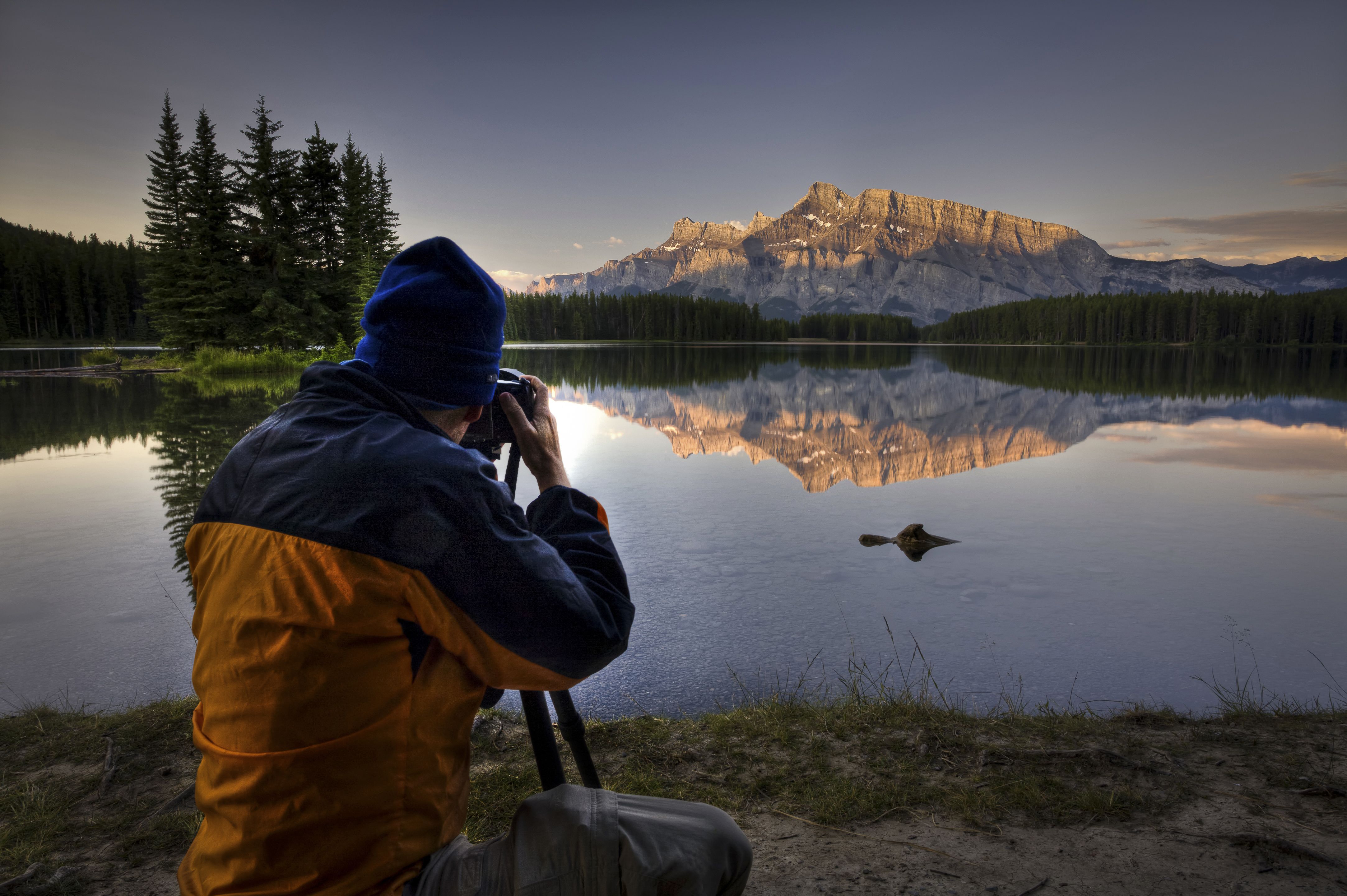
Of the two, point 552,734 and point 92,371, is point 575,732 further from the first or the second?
point 92,371

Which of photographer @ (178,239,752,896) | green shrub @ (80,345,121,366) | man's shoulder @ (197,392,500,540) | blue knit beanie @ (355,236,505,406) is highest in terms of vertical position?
green shrub @ (80,345,121,366)

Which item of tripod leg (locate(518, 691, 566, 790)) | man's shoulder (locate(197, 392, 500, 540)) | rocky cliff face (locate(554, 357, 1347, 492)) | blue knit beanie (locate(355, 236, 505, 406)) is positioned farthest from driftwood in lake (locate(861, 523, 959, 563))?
man's shoulder (locate(197, 392, 500, 540))

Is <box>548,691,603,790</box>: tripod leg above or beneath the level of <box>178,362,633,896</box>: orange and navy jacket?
beneath

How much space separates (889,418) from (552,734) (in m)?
24.7

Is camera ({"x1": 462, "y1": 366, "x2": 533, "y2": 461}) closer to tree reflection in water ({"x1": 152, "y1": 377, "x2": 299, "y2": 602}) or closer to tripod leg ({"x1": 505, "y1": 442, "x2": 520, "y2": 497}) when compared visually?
tripod leg ({"x1": 505, "y1": 442, "x2": 520, "y2": 497})

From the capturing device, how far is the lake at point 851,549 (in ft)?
19.9

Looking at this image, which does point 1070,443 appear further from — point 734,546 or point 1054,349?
point 1054,349

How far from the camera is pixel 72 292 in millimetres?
86562

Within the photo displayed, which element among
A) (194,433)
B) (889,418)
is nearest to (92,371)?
(194,433)

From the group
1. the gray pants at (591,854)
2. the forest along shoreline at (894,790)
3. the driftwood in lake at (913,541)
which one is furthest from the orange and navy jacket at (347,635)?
the driftwood in lake at (913,541)

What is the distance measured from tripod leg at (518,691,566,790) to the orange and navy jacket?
2.07 feet

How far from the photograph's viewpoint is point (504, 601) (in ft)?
5.22

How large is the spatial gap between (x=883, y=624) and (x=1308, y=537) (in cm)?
777

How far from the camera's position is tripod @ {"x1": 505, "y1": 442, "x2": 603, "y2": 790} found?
7.63ft
